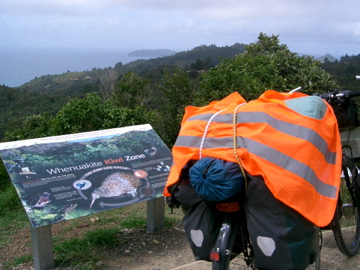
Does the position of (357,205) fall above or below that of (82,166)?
below

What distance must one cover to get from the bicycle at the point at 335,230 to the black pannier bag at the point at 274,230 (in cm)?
15

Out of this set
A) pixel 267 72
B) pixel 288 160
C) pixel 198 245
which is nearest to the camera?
pixel 288 160

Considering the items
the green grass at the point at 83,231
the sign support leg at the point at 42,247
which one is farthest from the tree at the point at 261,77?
the sign support leg at the point at 42,247

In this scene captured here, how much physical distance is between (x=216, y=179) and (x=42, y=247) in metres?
1.85

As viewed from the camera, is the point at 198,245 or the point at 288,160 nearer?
the point at 288,160

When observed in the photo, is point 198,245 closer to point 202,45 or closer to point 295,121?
point 295,121

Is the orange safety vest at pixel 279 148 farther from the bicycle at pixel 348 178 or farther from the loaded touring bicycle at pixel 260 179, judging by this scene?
the bicycle at pixel 348 178

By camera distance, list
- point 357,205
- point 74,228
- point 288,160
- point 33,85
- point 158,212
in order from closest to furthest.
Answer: point 288,160
point 357,205
point 158,212
point 74,228
point 33,85

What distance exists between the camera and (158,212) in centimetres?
415

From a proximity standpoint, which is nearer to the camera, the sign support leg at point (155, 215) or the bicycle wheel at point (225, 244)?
the bicycle wheel at point (225, 244)

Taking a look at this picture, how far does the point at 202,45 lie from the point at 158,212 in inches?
2615

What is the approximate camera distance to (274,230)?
6.72ft

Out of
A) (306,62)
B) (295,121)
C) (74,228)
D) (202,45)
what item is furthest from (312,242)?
(202,45)

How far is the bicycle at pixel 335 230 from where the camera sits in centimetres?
216
